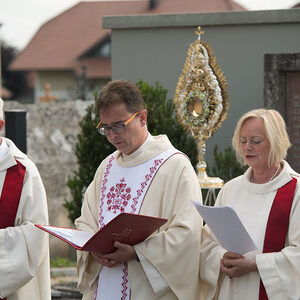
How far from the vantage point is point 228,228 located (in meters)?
3.85

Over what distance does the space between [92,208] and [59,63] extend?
43179mm

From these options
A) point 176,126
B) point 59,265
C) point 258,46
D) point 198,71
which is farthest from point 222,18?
point 59,265

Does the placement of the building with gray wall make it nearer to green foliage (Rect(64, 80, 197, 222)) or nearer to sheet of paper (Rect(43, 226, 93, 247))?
green foliage (Rect(64, 80, 197, 222))

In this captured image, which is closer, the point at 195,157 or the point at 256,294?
the point at 256,294

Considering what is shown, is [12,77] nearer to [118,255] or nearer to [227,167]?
[227,167]

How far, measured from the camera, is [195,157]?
7918 millimetres

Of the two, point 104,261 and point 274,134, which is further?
point 104,261

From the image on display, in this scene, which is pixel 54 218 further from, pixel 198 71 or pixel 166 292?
pixel 166 292

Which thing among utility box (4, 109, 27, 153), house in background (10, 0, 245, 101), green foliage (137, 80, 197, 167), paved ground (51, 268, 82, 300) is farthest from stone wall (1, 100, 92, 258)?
house in background (10, 0, 245, 101)

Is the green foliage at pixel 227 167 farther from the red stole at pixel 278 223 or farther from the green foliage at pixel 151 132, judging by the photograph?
the red stole at pixel 278 223

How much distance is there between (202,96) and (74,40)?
139 feet

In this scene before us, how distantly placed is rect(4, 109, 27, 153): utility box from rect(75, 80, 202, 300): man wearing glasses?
8.26 feet

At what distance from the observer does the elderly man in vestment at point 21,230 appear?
448cm

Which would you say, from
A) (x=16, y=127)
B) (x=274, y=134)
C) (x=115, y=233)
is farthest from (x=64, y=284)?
(x=274, y=134)
